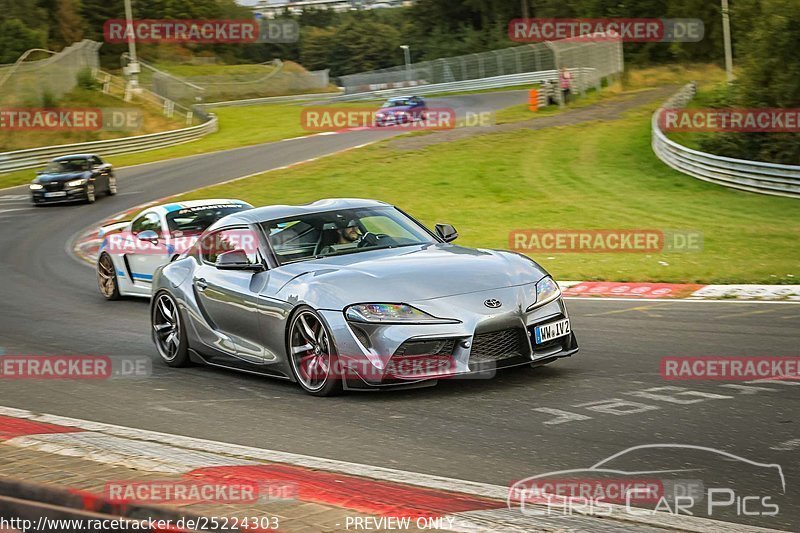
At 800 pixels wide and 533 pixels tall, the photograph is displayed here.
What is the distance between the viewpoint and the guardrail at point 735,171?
90.7 feet

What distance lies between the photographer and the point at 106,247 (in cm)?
1534

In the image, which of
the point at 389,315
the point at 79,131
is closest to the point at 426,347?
the point at 389,315

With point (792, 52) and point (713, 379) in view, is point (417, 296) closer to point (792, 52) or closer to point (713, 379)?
point (713, 379)

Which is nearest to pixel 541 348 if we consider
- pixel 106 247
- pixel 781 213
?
pixel 106 247

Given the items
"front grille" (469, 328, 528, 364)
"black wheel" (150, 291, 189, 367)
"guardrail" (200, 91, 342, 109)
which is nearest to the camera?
"front grille" (469, 328, 528, 364)

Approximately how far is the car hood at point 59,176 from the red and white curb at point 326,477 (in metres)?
25.4

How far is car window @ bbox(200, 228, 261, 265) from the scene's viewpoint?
29.2 feet

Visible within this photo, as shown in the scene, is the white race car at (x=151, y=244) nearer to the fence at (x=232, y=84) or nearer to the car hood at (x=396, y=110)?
the car hood at (x=396, y=110)

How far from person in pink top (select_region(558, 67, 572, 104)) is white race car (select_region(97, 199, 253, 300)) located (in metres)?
36.6

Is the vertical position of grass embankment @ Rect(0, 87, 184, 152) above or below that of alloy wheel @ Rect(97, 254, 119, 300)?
below

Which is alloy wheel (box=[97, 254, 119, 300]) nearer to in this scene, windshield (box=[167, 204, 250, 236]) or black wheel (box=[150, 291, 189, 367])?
windshield (box=[167, 204, 250, 236])

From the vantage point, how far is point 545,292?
8.20 meters

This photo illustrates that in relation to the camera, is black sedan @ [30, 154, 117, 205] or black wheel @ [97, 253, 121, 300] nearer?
black wheel @ [97, 253, 121, 300]

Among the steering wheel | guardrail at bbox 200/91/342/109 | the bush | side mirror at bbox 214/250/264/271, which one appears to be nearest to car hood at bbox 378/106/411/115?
the bush
